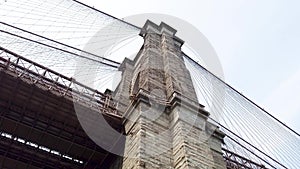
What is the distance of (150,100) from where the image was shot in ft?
34.7

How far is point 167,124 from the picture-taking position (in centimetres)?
1015

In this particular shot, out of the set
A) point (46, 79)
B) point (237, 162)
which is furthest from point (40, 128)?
point (237, 162)

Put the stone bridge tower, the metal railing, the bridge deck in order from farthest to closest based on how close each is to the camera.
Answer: the metal railing
the bridge deck
the stone bridge tower

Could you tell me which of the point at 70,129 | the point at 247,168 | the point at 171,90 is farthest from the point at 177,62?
the point at 247,168

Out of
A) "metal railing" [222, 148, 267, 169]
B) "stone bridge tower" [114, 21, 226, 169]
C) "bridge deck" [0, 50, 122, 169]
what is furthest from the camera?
"metal railing" [222, 148, 267, 169]

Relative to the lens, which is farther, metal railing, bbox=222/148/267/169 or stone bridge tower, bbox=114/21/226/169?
metal railing, bbox=222/148/267/169

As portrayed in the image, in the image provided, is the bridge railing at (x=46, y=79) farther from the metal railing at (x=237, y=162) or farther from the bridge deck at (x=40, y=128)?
the metal railing at (x=237, y=162)

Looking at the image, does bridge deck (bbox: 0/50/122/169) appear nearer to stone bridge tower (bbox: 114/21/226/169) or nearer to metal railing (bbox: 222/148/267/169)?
stone bridge tower (bbox: 114/21/226/169)

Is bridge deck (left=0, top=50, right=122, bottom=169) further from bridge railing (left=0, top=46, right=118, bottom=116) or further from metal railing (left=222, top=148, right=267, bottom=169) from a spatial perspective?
metal railing (left=222, top=148, right=267, bottom=169)

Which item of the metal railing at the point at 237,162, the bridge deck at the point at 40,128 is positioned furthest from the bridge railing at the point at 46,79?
the metal railing at the point at 237,162

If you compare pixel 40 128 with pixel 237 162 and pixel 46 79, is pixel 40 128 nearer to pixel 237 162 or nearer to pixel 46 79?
pixel 46 79

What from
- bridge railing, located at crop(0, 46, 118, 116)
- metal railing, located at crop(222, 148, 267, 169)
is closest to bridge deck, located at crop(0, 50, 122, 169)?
bridge railing, located at crop(0, 46, 118, 116)

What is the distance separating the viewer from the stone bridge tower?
8.71 metres

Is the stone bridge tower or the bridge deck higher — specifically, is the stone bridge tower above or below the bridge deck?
above
